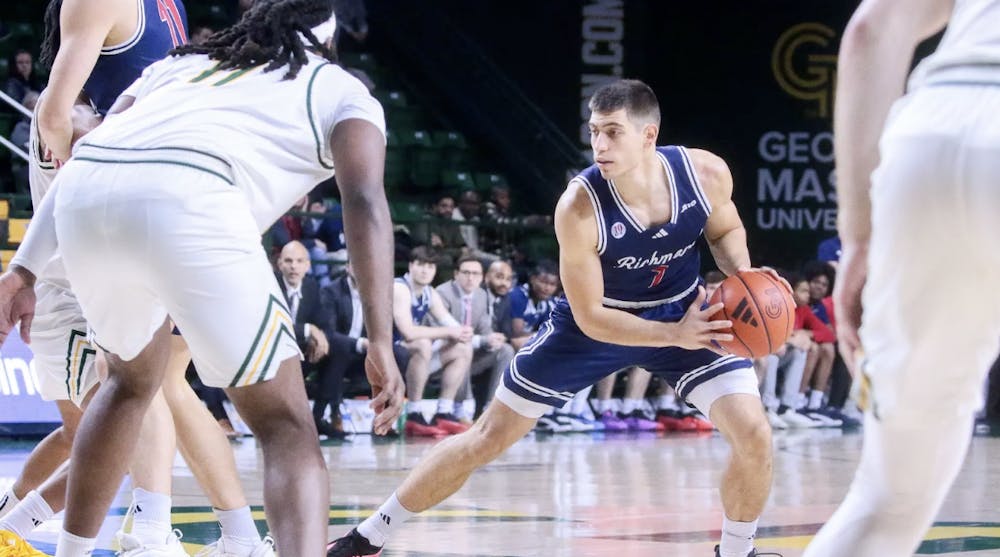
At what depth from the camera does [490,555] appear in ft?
16.4

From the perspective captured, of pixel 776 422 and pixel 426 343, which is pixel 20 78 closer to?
pixel 426 343

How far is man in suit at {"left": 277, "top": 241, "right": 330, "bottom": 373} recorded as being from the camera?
10.2 meters

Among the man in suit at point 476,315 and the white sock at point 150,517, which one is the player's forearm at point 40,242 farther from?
the man in suit at point 476,315

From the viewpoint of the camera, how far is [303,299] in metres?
10.4

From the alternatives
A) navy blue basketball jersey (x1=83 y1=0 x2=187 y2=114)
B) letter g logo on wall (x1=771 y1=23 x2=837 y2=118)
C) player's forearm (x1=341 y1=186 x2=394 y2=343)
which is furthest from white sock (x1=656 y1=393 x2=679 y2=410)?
player's forearm (x1=341 y1=186 x2=394 y2=343)

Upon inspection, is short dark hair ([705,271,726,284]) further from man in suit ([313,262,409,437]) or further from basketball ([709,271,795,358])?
basketball ([709,271,795,358])

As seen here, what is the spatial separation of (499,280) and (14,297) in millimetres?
8123

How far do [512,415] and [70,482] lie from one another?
5.76 feet

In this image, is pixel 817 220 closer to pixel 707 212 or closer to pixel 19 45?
pixel 19 45

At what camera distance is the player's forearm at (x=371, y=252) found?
10.3 feet

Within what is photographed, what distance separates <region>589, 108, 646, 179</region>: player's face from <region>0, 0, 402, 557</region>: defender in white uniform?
5.73 feet

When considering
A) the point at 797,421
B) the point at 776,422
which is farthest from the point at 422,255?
the point at 797,421

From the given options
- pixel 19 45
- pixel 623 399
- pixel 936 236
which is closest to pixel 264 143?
pixel 936 236

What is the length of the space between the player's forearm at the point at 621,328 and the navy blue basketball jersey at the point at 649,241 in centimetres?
22
